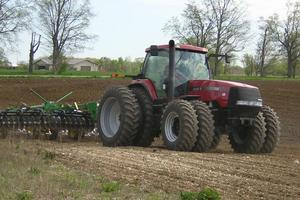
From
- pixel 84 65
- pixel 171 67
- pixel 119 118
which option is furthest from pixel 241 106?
pixel 84 65

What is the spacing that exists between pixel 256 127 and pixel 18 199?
6.86 meters

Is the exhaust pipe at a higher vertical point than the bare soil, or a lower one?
higher

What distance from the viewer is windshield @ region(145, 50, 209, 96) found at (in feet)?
41.7

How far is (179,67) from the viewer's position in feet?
41.8

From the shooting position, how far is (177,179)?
8031 mm

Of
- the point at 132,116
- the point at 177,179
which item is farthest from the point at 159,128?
the point at 177,179

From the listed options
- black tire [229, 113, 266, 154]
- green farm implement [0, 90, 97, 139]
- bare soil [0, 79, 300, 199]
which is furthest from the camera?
Answer: green farm implement [0, 90, 97, 139]

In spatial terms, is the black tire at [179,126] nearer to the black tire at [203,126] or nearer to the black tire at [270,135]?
the black tire at [203,126]

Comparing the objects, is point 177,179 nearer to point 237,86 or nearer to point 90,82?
point 237,86

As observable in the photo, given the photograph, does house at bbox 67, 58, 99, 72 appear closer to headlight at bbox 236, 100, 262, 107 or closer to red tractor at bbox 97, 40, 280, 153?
red tractor at bbox 97, 40, 280, 153

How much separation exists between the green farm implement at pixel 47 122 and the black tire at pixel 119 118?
1.61 m

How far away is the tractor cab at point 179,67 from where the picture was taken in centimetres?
1270

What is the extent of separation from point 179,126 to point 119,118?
1.98m

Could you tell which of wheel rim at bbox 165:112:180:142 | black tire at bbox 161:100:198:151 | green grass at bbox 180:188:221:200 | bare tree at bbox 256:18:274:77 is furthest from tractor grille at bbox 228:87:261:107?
bare tree at bbox 256:18:274:77
